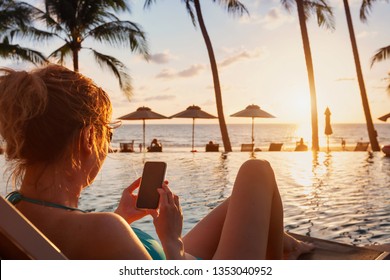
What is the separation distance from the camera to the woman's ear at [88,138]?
1.59 metres

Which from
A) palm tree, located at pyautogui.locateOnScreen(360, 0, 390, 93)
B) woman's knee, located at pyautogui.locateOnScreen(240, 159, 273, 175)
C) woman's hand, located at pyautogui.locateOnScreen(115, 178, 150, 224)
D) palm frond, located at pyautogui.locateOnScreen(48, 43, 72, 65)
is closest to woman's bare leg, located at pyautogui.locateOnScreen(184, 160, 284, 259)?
woman's knee, located at pyautogui.locateOnScreen(240, 159, 273, 175)

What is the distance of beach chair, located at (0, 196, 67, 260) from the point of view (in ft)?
3.81

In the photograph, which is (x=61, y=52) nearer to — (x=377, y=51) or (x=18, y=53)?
(x=18, y=53)

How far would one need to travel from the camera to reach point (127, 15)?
2292cm

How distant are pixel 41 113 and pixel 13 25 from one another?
900 inches

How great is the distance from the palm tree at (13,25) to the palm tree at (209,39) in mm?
5167

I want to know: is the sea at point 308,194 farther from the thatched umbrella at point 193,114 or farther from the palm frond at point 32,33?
the palm frond at point 32,33

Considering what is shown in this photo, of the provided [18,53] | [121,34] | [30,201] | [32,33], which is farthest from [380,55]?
[30,201]

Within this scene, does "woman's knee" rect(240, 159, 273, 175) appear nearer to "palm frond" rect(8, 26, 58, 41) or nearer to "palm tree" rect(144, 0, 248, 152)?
"palm tree" rect(144, 0, 248, 152)

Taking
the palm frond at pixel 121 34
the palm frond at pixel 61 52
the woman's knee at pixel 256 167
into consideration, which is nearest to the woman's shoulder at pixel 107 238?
the woman's knee at pixel 256 167

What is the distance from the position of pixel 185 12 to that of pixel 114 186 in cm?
1525

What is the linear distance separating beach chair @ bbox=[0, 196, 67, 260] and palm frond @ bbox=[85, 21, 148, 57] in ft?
70.8

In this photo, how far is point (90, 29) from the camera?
22812mm

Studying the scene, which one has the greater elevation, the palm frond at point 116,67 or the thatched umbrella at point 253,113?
the palm frond at point 116,67
